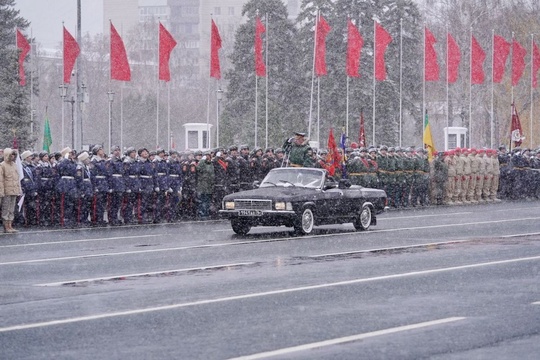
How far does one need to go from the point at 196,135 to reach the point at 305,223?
1472 inches

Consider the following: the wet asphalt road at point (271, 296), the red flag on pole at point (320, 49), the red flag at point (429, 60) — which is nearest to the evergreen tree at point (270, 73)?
the red flag at point (429, 60)

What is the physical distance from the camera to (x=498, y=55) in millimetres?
55562

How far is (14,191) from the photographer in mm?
24828

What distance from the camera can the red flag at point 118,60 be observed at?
40.8 m

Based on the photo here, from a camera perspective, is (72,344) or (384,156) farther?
(384,156)

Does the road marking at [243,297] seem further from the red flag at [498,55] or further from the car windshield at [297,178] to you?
the red flag at [498,55]

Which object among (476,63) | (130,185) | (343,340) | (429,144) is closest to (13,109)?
(429,144)

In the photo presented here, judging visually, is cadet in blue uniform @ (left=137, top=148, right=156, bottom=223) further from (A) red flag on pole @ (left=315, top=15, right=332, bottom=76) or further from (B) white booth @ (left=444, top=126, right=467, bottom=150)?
(B) white booth @ (left=444, top=126, right=467, bottom=150)

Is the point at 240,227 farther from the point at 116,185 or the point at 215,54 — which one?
the point at 215,54

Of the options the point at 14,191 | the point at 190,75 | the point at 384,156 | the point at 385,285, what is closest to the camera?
the point at 385,285

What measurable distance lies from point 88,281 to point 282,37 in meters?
60.9

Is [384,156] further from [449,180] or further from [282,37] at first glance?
[282,37]

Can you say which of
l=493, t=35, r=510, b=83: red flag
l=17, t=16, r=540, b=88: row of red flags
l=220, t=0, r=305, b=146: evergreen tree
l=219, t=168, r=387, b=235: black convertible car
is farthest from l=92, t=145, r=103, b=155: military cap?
l=220, t=0, r=305, b=146: evergreen tree

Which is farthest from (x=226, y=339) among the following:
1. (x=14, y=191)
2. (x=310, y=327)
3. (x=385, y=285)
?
(x=14, y=191)
